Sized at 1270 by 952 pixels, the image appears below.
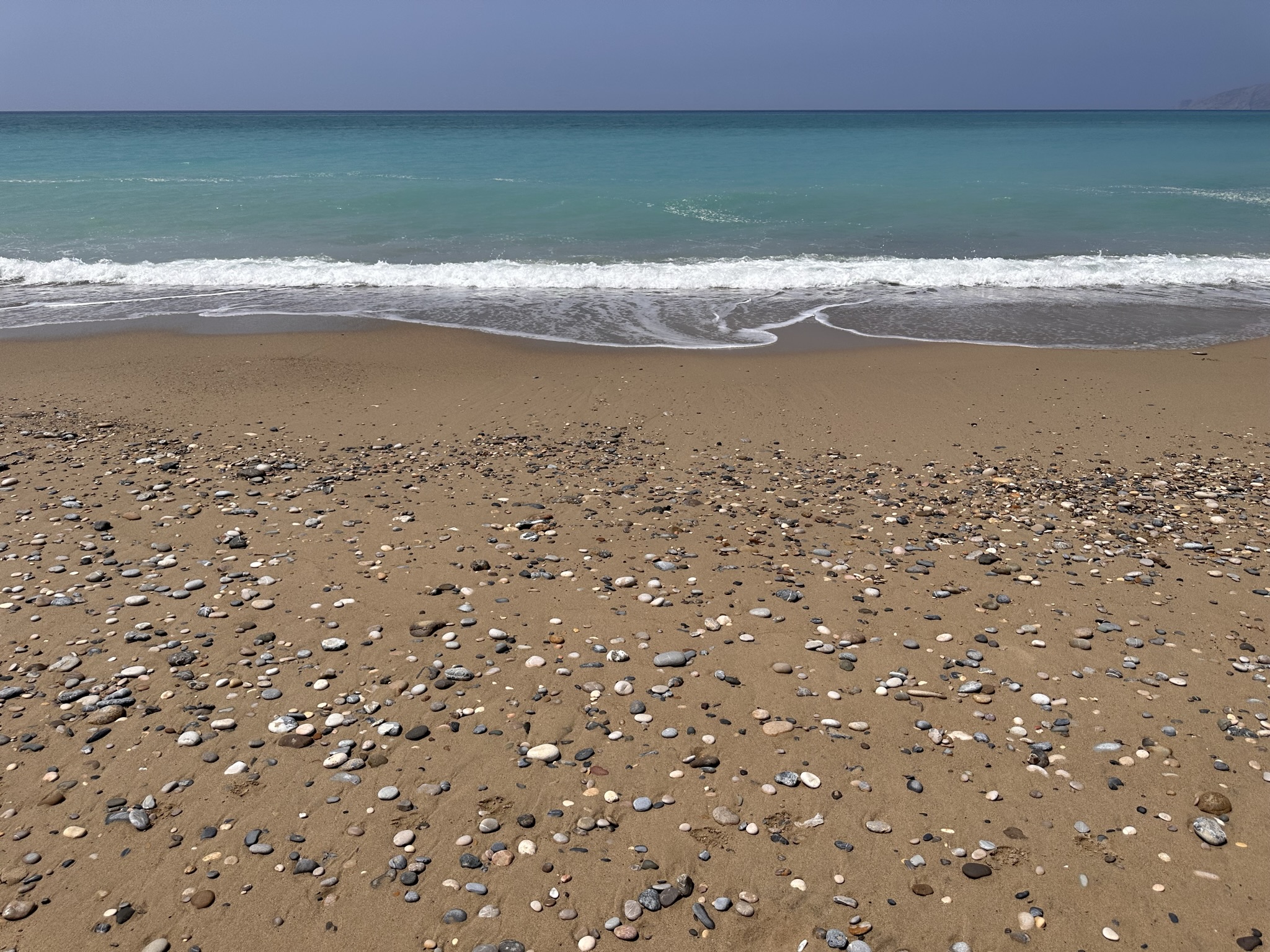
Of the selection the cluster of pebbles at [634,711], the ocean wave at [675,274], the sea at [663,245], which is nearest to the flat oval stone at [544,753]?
the cluster of pebbles at [634,711]

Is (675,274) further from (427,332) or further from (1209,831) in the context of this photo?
(1209,831)

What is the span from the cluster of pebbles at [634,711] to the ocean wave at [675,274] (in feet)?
30.8

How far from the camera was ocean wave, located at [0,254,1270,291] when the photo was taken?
15602 mm

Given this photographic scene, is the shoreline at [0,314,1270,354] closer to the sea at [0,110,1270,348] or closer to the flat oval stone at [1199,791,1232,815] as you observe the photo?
the sea at [0,110,1270,348]

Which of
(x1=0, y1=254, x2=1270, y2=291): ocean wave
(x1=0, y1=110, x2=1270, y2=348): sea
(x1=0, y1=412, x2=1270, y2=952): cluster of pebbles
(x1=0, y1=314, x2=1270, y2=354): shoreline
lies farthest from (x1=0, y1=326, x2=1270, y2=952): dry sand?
(x1=0, y1=254, x2=1270, y2=291): ocean wave

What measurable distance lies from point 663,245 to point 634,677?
16.2 m

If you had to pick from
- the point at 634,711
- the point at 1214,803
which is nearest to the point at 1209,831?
A: the point at 1214,803

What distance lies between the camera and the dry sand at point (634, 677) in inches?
129

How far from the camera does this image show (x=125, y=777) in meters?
3.82

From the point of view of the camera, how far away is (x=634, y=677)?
454 centimetres

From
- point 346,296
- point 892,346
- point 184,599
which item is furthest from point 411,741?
point 346,296

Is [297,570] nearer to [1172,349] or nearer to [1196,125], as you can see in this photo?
[1172,349]

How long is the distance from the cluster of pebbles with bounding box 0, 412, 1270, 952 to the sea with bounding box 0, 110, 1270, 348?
591 centimetres

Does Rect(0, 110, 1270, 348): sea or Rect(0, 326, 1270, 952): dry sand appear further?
Rect(0, 110, 1270, 348): sea
